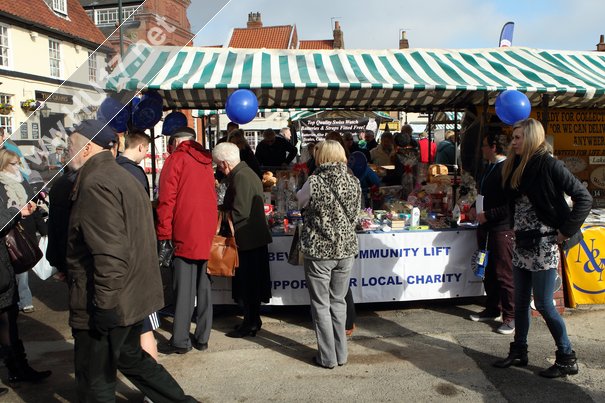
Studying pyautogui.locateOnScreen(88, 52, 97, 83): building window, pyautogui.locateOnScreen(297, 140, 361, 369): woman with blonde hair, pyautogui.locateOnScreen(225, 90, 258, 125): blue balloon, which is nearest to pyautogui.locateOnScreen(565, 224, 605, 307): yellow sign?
pyautogui.locateOnScreen(297, 140, 361, 369): woman with blonde hair

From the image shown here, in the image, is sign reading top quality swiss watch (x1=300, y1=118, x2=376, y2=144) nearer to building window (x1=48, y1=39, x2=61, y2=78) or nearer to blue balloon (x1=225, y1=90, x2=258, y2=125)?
blue balloon (x1=225, y1=90, x2=258, y2=125)

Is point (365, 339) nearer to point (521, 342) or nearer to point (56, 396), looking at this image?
point (521, 342)

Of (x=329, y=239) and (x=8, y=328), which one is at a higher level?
(x=329, y=239)

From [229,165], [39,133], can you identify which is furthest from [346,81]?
[39,133]

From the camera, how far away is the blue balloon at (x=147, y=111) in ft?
20.1

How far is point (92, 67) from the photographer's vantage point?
1589mm

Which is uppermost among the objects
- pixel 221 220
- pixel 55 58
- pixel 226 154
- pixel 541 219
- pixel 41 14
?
pixel 41 14

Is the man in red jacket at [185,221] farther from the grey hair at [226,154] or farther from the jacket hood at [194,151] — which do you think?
the grey hair at [226,154]

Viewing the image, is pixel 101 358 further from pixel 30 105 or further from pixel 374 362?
pixel 374 362

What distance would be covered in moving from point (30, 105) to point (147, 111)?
4.65 metres

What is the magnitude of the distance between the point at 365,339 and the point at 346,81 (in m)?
2.65

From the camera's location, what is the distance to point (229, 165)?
15.6 feet

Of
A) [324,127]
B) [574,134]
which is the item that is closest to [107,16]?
[574,134]

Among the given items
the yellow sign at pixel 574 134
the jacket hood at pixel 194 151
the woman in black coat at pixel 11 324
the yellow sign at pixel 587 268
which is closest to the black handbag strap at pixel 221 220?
the jacket hood at pixel 194 151
